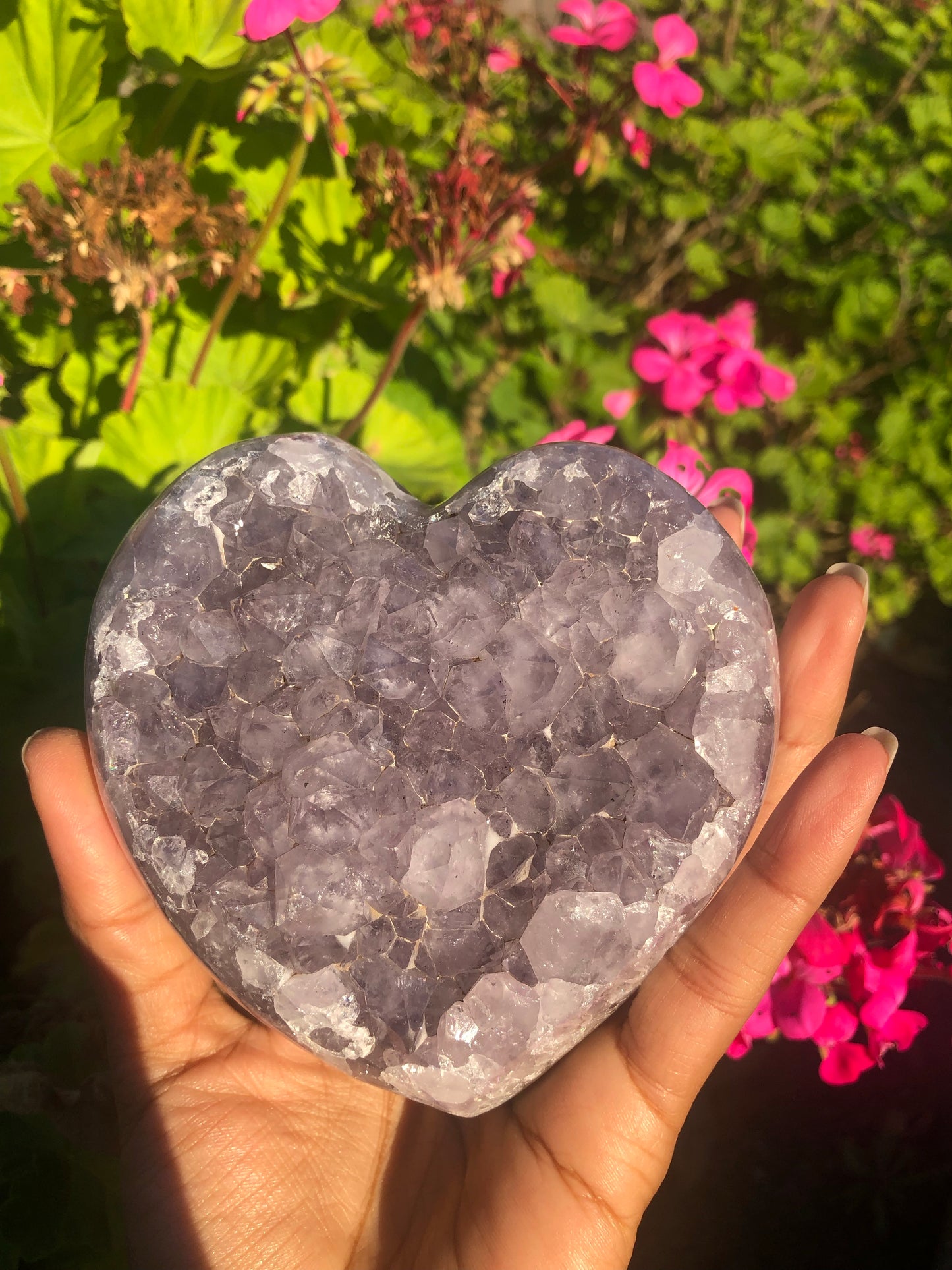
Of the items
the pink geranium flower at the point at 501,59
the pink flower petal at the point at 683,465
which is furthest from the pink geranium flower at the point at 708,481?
→ the pink geranium flower at the point at 501,59

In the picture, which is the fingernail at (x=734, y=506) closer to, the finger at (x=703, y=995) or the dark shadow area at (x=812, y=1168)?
the finger at (x=703, y=995)

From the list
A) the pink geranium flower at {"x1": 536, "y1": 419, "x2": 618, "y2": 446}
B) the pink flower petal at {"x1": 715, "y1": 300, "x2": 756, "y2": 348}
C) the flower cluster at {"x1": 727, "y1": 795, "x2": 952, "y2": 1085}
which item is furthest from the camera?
the pink flower petal at {"x1": 715, "y1": 300, "x2": 756, "y2": 348}

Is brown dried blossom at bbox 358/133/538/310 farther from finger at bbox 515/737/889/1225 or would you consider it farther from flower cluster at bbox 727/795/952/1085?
flower cluster at bbox 727/795/952/1085

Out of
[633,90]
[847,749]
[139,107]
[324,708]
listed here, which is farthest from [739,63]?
[324,708]

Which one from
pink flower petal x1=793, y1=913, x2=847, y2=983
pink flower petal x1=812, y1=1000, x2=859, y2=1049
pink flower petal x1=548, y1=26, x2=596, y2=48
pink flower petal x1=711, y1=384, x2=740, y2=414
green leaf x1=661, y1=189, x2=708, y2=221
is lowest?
pink flower petal x1=812, y1=1000, x2=859, y2=1049

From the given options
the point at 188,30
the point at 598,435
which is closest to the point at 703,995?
the point at 598,435

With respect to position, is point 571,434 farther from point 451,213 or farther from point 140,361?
point 140,361

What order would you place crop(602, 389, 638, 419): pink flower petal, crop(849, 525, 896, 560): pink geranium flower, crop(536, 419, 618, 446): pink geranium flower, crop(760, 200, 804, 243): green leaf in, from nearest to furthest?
crop(536, 419, 618, 446): pink geranium flower → crop(602, 389, 638, 419): pink flower petal → crop(760, 200, 804, 243): green leaf → crop(849, 525, 896, 560): pink geranium flower

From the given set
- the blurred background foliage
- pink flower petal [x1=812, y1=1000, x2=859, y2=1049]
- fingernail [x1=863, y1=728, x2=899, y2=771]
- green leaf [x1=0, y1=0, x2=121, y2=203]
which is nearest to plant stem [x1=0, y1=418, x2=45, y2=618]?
the blurred background foliage

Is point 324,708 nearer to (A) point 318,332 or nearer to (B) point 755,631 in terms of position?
(B) point 755,631
